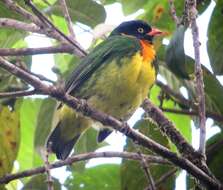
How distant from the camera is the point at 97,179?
385 centimetres

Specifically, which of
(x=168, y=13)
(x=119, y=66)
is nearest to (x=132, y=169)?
(x=119, y=66)

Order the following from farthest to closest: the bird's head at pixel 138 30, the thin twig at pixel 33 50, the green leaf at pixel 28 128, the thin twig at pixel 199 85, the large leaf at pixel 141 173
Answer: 1. the bird's head at pixel 138 30
2. the green leaf at pixel 28 128
3. the large leaf at pixel 141 173
4. the thin twig at pixel 33 50
5. the thin twig at pixel 199 85

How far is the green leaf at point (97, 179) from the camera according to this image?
3.82m

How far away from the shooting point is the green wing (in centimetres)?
398

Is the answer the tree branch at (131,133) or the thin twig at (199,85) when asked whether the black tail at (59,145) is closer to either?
the tree branch at (131,133)

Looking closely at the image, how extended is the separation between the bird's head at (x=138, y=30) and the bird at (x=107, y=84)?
13cm

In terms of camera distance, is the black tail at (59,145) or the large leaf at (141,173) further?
the black tail at (59,145)

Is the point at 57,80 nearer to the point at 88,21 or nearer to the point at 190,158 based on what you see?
the point at 88,21

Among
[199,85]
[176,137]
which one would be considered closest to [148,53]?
[176,137]

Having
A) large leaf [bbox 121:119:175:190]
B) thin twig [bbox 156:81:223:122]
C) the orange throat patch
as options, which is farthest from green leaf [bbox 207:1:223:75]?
large leaf [bbox 121:119:175:190]

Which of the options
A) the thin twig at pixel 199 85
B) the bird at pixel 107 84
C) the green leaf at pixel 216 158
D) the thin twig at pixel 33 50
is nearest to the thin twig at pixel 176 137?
the thin twig at pixel 199 85

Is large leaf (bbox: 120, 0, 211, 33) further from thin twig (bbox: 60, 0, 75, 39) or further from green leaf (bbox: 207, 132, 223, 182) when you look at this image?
green leaf (bbox: 207, 132, 223, 182)

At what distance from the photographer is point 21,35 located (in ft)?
13.1

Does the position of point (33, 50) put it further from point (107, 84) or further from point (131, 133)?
point (131, 133)
